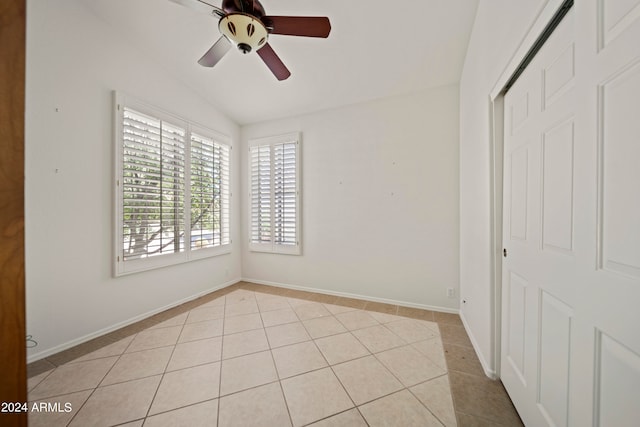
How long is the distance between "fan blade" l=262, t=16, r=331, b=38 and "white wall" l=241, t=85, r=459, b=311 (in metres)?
1.76

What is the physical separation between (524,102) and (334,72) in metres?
1.97

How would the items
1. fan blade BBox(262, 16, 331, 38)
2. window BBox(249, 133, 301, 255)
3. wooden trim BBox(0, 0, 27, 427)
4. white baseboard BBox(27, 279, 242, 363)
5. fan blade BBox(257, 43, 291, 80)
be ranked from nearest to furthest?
wooden trim BBox(0, 0, 27, 427) < fan blade BBox(262, 16, 331, 38) < fan blade BBox(257, 43, 291, 80) < white baseboard BBox(27, 279, 242, 363) < window BBox(249, 133, 301, 255)

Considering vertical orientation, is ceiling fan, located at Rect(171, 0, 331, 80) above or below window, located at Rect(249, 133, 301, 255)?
above

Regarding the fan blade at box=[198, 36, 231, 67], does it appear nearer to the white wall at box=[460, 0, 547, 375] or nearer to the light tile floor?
the white wall at box=[460, 0, 547, 375]

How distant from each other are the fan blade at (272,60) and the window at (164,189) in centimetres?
171

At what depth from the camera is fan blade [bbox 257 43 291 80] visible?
1.75 m

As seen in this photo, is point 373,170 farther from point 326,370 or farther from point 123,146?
point 123,146

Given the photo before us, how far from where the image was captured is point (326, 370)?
5.77 ft

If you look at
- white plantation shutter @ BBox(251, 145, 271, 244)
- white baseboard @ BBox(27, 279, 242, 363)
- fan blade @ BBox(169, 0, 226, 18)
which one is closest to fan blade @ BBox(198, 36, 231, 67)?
fan blade @ BBox(169, 0, 226, 18)

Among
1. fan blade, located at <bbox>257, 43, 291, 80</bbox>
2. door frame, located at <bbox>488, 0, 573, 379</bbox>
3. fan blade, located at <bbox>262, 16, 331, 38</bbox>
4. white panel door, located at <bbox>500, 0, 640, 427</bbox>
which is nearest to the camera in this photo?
white panel door, located at <bbox>500, 0, 640, 427</bbox>

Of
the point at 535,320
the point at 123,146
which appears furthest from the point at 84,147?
the point at 535,320

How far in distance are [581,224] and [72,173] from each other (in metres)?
3.43

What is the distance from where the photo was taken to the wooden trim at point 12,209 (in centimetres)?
46

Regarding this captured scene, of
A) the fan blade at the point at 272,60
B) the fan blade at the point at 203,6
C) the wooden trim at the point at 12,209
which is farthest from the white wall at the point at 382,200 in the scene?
the wooden trim at the point at 12,209
